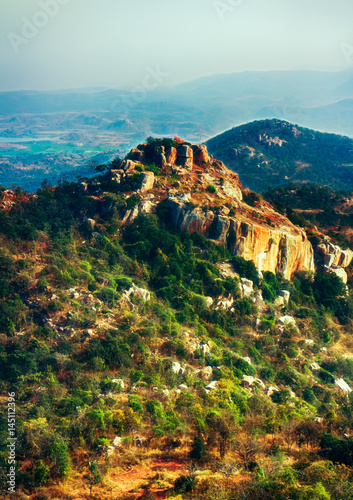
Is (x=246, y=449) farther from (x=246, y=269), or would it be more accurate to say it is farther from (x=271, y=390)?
(x=246, y=269)

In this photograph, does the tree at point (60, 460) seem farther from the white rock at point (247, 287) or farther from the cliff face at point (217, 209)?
the cliff face at point (217, 209)

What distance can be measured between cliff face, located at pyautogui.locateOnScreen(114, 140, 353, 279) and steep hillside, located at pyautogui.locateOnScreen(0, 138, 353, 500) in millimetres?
216

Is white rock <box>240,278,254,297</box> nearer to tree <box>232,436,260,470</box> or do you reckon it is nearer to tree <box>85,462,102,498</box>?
tree <box>232,436,260,470</box>

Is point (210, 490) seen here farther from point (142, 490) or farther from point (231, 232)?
point (231, 232)

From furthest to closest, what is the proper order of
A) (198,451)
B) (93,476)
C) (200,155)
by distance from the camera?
(200,155), (198,451), (93,476)

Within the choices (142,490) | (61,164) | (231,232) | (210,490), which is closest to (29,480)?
(142,490)

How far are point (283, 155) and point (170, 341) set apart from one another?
10319 cm

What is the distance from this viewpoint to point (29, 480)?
13.9 m

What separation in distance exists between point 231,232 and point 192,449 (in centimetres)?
2487

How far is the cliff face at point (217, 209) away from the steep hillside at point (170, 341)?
216 millimetres

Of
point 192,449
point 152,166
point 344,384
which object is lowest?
point 344,384

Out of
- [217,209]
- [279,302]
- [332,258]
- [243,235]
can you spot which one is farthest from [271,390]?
[332,258]

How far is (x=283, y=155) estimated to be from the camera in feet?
371

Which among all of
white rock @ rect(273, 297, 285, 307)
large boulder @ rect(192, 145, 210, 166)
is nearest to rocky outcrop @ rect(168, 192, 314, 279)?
white rock @ rect(273, 297, 285, 307)
